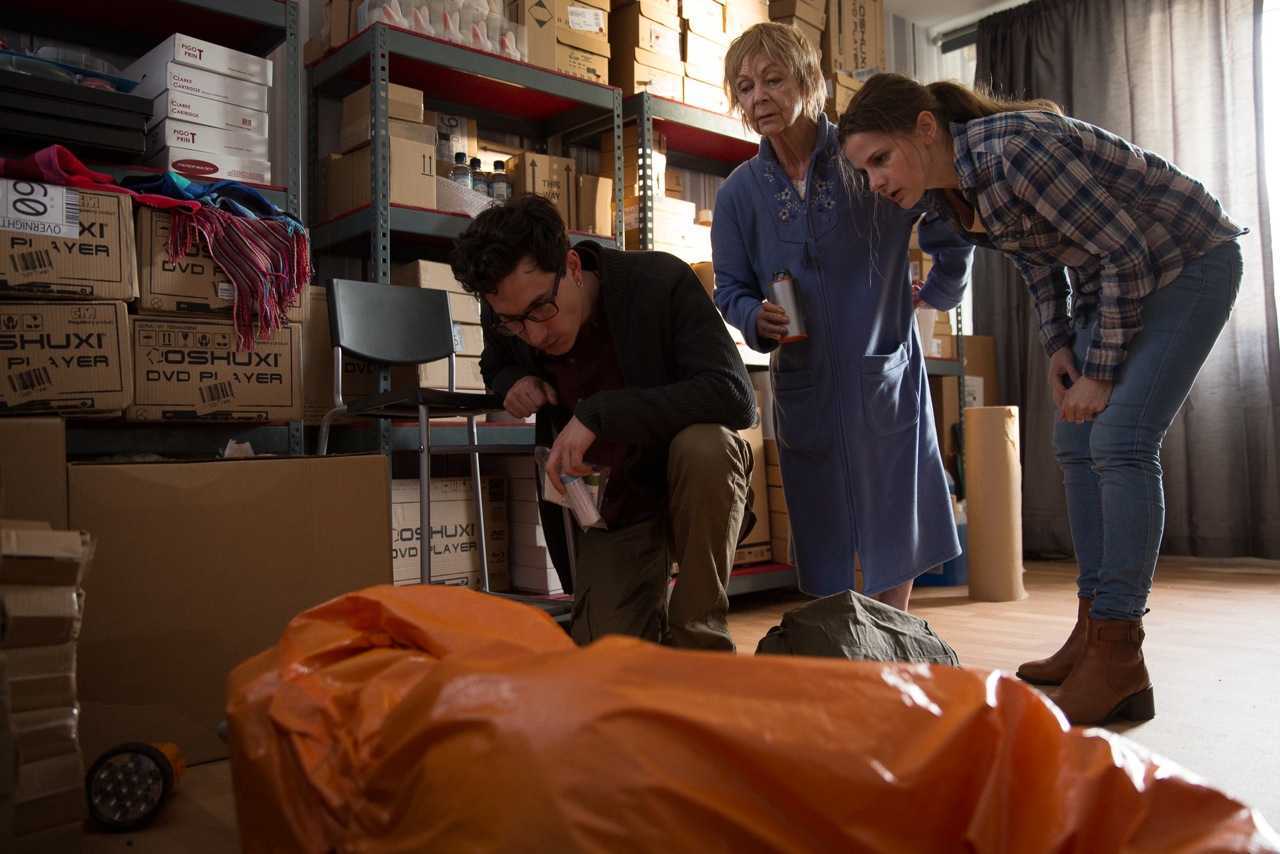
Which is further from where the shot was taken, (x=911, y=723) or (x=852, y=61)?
(x=852, y=61)

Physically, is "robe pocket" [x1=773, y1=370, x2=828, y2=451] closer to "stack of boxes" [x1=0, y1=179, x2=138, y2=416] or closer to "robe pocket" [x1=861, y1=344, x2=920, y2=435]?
"robe pocket" [x1=861, y1=344, x2=920, y2=435]

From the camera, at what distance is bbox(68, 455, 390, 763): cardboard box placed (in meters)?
1.27

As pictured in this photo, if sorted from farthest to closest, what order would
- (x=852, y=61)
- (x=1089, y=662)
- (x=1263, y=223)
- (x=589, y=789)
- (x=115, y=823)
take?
(x=852, y=61) < (x=1263, y=223) < (x=1089, y=662) < (x=115, y=823) < (x=589, y=789)

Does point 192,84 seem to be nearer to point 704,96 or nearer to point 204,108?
point 204,108

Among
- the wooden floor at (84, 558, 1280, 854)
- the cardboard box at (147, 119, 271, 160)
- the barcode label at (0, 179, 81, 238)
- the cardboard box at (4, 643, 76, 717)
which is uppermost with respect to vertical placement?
the cardboard box at (147, 119, 271, 160)

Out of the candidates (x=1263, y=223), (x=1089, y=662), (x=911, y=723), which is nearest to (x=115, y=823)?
(x=911, y=723)

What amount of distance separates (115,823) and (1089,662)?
131 centimetres

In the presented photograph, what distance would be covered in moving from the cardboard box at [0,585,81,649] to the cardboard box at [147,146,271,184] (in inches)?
64.1

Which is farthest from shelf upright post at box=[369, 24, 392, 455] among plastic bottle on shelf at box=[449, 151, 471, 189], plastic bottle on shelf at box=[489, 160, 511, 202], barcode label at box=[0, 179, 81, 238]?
barcode label at box=[0, 179, 81, 238]

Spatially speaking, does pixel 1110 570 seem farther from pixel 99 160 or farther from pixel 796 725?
pixel 99 160

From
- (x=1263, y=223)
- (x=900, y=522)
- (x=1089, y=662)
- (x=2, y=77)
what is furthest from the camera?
(x=1263, y=223)

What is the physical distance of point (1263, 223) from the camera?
359 cm

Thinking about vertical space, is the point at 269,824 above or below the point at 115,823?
above

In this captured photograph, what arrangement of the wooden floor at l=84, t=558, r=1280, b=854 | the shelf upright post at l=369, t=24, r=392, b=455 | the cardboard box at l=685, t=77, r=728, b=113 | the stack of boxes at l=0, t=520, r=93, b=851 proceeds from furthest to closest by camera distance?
the cardboard box at l=685, t=77, r=728, b=113
the shelf upright post at l=369, t=24, r=392, b=455
the wooden floor at l=84, t=558, r=1280, b=854
the stack of boxes at l=0, t=520, r=93, b=851
